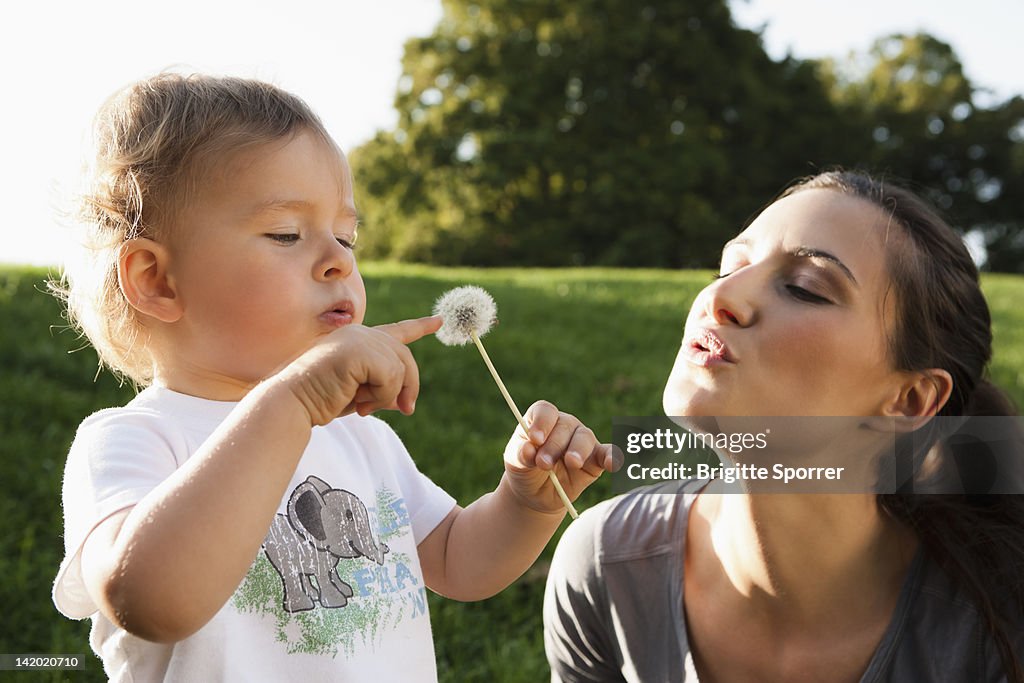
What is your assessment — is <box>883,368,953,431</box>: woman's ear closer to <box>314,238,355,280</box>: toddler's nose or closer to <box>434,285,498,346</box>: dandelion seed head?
<box>434,285,498,346</box>: dandelion seed head

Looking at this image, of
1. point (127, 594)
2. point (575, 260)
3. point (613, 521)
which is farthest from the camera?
point (575, 260)

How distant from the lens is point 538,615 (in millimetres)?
3271

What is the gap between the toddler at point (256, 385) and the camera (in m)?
1.43

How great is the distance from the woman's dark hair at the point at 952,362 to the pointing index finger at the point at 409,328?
110 cm

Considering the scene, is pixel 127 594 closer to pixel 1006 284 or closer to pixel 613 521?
pixel 613 521

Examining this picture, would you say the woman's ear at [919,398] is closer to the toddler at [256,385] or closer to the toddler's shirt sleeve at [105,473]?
the toddler at [256,385]

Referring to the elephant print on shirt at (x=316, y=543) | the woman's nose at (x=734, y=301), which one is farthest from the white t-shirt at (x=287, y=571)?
the woman's nose at (x=734, y=301)

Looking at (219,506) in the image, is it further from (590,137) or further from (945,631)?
(590,137)

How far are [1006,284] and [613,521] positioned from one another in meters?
10.7

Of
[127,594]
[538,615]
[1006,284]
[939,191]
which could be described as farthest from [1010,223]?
[127,594]

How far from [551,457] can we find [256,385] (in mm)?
560

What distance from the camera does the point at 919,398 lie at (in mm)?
2193

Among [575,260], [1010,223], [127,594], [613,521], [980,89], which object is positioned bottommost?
[127,594]

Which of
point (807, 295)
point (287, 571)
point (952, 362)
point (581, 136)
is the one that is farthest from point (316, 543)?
point (581, 136)
